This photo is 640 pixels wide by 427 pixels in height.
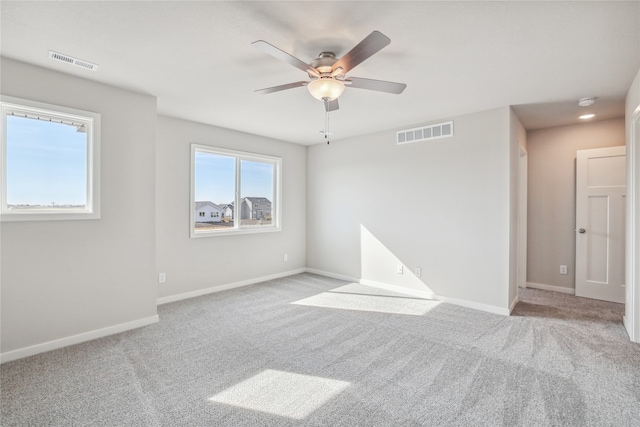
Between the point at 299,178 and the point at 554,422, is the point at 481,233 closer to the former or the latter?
the point at 554,422

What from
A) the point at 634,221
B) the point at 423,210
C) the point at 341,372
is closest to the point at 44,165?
the point at 341,372

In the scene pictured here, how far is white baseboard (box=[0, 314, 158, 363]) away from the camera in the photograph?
257 centimetres

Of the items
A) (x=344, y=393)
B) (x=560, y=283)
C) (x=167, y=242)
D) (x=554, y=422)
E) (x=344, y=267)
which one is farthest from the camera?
(x=344, y=267)

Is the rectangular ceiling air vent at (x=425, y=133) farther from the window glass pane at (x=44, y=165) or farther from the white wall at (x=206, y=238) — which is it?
the window glass pane at (x=44, y=165)

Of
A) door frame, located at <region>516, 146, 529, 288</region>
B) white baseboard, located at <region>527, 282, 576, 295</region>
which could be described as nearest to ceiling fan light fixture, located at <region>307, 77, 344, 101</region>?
door frame, located at <region>516, 146, 529, 288</region>

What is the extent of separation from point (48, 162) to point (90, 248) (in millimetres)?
900

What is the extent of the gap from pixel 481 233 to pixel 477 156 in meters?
1.01

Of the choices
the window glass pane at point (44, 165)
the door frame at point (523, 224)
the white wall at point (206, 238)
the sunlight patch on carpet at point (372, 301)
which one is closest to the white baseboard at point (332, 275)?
the white wall at point (206, 238)

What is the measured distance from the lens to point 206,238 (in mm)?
4566

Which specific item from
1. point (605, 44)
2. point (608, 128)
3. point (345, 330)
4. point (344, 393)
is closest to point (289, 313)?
point (345, 330)

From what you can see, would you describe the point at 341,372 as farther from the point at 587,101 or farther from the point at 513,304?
the point at 587,101

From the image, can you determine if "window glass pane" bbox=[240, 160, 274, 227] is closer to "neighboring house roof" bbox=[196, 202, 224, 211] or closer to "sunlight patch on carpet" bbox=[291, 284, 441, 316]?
"neighboring house roof" bbox=[196, 202, 224, 211]

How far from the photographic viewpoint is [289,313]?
374 cm

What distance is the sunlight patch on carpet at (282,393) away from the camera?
1972mm
